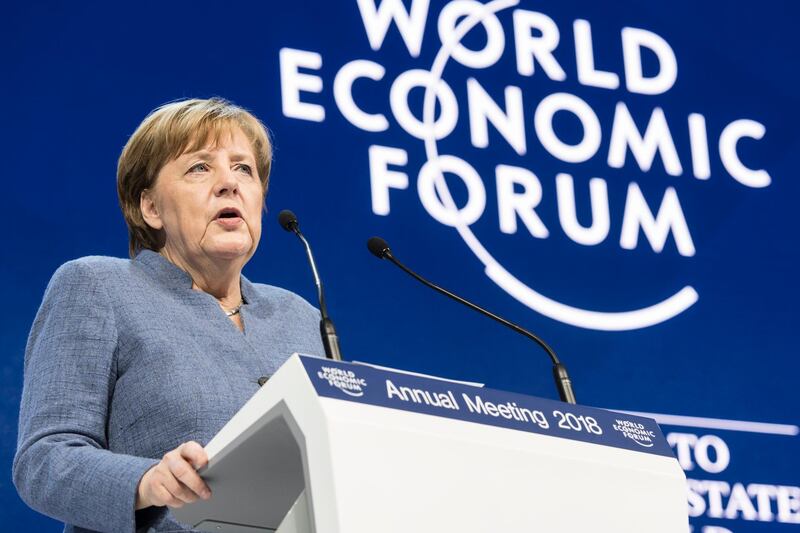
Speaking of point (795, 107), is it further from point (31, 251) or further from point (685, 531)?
point (685, 531)

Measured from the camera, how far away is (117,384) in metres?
1.75

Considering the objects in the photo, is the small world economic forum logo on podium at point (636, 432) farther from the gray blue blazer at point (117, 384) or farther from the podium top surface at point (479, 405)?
the gray blue blazer at point (117, 384)

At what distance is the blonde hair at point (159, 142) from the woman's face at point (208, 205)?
18mm

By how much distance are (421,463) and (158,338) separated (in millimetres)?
660

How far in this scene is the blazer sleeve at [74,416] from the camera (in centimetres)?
151

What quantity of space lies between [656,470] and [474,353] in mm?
1829

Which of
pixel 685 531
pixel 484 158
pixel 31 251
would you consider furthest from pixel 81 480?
pixel 484 158

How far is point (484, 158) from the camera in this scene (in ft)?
11.2

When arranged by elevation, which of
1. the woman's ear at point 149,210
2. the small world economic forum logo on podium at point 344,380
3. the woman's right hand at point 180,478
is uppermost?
the woman's ear at point 149,210

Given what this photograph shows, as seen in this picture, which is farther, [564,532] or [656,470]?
[656,470]

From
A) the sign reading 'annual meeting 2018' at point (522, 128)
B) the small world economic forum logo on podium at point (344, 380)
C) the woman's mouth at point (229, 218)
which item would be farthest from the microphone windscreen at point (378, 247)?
the sign reading 'annual meeting 2018' at point (522, 128)

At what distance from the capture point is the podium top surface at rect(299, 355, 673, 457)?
124 cm

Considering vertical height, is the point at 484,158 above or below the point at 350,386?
above

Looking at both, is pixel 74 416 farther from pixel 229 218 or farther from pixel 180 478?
pixel 229 218
